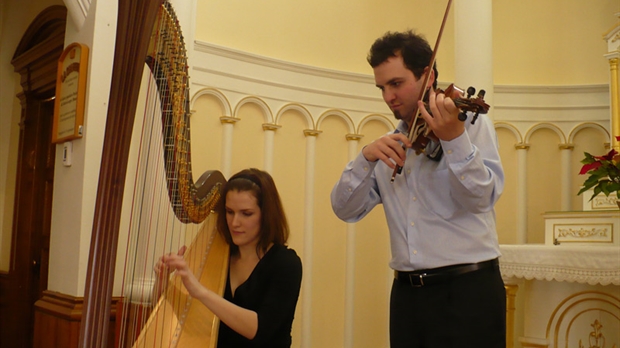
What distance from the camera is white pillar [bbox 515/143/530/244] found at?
4.53 meters

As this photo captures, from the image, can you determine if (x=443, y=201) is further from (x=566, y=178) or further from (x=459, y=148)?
(x=566, y=178)

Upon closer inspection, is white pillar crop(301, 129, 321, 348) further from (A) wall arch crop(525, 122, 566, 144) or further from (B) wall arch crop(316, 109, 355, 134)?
(A) wall arch crop(525, 122, 566, 144)

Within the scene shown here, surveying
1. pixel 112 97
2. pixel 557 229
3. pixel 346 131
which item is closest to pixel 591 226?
pixel 557 229

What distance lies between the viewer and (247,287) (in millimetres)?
2211

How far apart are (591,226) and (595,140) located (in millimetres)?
1541

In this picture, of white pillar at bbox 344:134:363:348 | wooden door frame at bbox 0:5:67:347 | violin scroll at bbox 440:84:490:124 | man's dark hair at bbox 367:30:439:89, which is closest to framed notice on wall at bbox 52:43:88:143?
man's dark hair at bbox 367:30:439:89

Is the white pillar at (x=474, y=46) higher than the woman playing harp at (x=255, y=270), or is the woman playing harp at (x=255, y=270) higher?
the white pillar at (x=474, y=46)

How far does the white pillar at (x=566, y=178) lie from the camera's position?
14.8 ft

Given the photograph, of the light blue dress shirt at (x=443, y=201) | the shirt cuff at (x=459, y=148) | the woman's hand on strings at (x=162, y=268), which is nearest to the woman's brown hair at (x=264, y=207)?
the woman's hand on strings at (x=162, y=268)

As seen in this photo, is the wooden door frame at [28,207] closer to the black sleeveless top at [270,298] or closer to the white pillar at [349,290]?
the white pillar at [349,290]

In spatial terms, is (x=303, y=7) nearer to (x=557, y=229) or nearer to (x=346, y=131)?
(x=346, y=131)

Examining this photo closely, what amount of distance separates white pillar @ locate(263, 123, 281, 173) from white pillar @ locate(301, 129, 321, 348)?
0.28 m

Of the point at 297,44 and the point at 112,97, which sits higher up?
the point at 297,44

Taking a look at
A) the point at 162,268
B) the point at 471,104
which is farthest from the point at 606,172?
the point at 162,268
